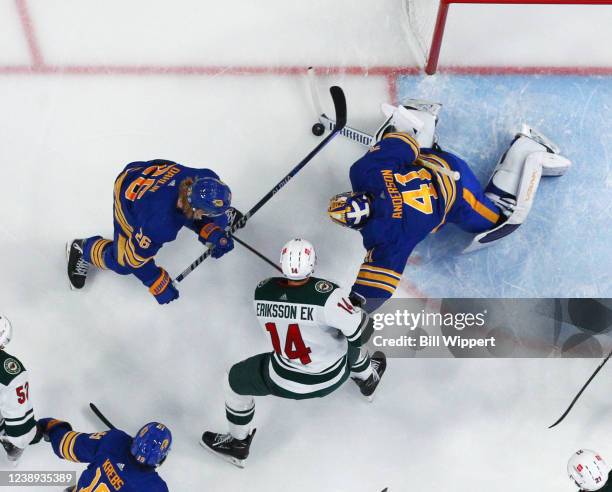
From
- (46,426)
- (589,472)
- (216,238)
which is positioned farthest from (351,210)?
(46,426)

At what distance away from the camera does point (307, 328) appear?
11.2 feet

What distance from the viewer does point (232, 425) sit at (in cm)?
399

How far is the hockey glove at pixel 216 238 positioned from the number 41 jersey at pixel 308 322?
17.7 inches

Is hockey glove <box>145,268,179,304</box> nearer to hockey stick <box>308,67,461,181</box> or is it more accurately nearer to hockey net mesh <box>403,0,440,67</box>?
hockey stick <box>308,67,461,181</box>

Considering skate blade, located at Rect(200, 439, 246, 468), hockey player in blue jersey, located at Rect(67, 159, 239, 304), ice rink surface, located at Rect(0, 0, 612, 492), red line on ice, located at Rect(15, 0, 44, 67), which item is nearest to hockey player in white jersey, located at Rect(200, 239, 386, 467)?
skate blade, located at Rect(200, 439, 246, 468)

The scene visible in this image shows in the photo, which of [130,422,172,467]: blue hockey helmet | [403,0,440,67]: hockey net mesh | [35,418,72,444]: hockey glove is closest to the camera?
[130,422,172,467]: blue hockey helmet

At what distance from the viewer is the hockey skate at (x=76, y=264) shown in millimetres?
4203

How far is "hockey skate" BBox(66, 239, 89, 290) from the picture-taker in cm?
420

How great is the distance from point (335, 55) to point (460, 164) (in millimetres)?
1105

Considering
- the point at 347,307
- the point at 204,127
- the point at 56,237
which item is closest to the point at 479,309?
the point at 347,307

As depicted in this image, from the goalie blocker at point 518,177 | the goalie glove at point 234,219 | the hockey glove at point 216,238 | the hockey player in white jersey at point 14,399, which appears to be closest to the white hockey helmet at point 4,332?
the hockey player in white jersey at point 14,399

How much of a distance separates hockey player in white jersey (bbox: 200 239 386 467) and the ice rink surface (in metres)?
0.34

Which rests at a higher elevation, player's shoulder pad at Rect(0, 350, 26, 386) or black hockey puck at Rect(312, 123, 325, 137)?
black hockey puck at Rect(312, 123, 325, 137)

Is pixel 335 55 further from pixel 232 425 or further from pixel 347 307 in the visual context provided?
pixel 232 425
